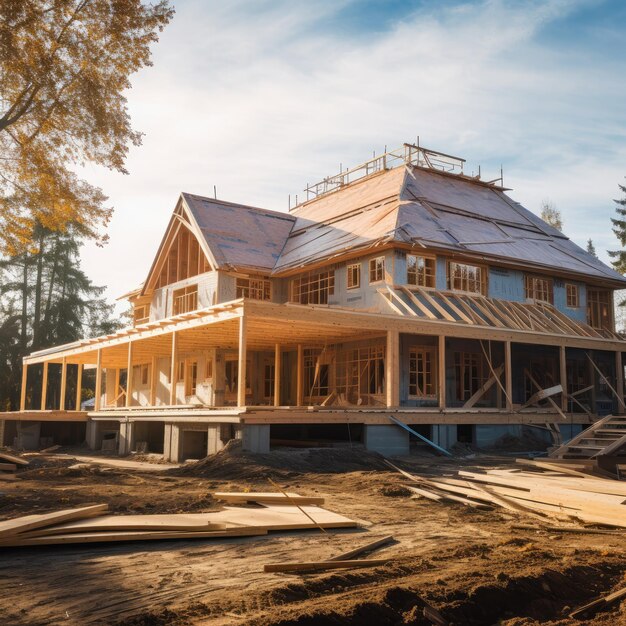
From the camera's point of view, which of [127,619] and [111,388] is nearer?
[127,619]

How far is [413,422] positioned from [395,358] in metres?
1.85

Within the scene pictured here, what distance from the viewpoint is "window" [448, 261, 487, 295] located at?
80.3ft

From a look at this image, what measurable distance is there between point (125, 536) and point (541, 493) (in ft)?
19.8

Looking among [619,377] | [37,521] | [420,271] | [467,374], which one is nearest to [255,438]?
[37,521]

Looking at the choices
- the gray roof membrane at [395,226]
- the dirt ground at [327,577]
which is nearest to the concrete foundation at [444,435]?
the gray roof membrane at [395,226]

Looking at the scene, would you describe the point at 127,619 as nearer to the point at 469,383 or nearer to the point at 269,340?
the point at 269,340

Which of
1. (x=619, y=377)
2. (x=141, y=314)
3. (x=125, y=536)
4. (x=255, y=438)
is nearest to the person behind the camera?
(x=125, y=536)

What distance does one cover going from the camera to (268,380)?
1065 inches

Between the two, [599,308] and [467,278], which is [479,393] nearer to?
[467,278]

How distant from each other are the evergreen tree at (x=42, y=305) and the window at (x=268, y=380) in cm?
2357

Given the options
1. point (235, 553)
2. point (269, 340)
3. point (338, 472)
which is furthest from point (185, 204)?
point (235, 553)

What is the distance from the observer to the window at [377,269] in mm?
23328

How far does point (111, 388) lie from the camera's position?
3553 cm

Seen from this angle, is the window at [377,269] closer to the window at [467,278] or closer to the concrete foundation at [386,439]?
the window at [467,278]
